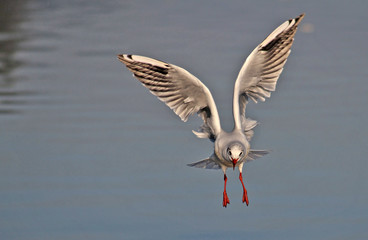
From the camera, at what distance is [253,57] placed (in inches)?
384

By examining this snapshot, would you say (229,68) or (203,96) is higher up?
(203,96)

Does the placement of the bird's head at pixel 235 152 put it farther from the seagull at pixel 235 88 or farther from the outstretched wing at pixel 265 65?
the outstretched wing at pixel 265 65

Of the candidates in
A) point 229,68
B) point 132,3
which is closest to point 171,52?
point 229,68

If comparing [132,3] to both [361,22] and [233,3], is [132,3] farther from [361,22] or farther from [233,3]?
[361,22]

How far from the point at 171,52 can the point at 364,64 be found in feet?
9.55

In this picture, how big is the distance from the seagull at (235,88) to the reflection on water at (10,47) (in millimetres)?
3976

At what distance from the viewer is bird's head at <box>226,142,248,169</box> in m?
9.15

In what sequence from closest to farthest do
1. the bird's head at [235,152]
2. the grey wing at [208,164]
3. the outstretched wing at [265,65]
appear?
1. the bird's head at [235,152]
2. the grey wing at [208,164]
3. the outstretched wing at [265,65]

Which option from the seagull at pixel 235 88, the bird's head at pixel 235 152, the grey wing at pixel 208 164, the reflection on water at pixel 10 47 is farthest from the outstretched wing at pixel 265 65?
the reflection on water at pixel 10 47

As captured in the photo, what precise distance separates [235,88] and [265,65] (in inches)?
19.0

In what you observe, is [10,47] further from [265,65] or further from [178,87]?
[265,65]

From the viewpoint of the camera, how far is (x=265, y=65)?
10008mm

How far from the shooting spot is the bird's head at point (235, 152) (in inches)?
360

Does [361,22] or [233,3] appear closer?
[361,22]
